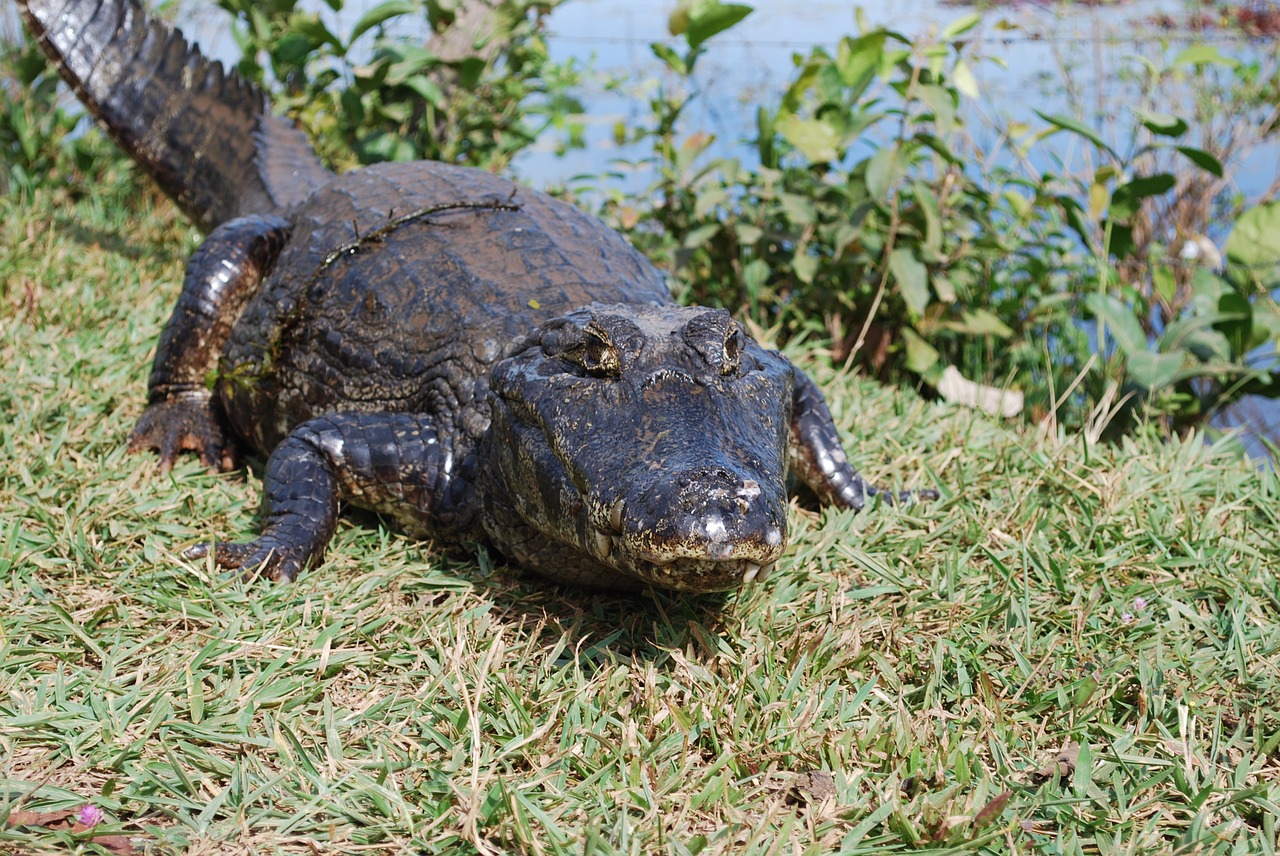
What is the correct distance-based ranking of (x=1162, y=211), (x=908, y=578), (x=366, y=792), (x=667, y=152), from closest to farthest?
(x=366, y=792) → (x=908, y=578) → (x=667, y=152) → (x=1162, y=211)

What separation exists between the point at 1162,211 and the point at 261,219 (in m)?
4.52

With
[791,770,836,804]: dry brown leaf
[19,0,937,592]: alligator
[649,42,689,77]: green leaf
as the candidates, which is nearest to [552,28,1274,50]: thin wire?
[649,42,689,77]: green leaf

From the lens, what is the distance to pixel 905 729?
2148 millimetres

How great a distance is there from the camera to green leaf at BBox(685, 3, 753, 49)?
15.1ft

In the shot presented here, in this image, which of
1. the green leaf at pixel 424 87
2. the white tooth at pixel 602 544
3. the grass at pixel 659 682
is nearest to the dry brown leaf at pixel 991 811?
the grass at pixel 659 682

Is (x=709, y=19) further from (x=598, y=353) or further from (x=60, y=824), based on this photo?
(x=60, y=824)

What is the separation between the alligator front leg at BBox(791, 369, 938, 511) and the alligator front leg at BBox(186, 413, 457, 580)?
103cm

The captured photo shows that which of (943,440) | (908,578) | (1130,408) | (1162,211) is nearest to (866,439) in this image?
(943,440)

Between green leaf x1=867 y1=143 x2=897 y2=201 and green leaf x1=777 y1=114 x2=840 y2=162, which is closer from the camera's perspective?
green leaf x1=867 y1=143 x2=897 y2=201

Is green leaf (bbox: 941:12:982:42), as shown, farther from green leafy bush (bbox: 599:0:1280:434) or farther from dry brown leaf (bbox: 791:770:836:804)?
dry brown leaf (bbox: 791:770:836:804)

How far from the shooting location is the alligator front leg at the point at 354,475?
9.33 ft

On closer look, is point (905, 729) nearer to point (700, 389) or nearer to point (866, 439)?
point (700, 389)

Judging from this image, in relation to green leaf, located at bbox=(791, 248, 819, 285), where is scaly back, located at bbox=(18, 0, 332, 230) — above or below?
above

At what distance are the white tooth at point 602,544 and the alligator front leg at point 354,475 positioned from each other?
80 cm
